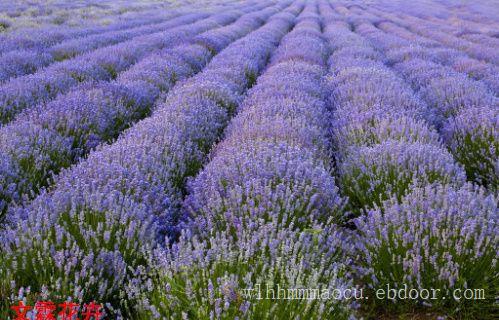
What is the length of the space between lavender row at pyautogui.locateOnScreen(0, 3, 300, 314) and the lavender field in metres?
0.01

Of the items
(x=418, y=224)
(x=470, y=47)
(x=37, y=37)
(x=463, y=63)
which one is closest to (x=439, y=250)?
(x=418, y=224)

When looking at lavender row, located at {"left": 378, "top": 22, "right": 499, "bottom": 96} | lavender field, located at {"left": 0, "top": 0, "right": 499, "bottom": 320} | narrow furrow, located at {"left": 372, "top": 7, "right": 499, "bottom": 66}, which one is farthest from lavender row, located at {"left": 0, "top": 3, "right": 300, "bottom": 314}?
narrow furrow, located at {"left": 372, "top": 7, "right": 499, "bottom": 66}

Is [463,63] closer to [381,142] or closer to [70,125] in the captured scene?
[381,142]

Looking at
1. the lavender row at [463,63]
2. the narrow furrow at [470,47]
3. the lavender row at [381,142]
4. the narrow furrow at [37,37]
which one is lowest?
the narrow furrow at [470,47]

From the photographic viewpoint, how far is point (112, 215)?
2.23 m

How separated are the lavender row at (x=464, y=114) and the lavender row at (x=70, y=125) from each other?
3.10 m

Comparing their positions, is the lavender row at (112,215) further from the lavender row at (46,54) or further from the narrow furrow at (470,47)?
the narrow furrow at (470,47)

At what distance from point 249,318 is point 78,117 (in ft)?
10.2

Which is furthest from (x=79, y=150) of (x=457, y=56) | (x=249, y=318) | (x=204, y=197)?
(x=457, y=56)

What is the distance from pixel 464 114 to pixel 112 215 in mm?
3312

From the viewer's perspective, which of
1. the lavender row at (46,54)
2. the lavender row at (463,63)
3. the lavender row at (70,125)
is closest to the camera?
the lavender row at (70,125)

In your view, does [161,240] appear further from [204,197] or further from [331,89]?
[331,89]

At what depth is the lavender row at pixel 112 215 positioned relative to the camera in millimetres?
1921

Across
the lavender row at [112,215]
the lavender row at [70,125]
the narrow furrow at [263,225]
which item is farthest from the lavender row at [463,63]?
the lavender row at [70,125]
